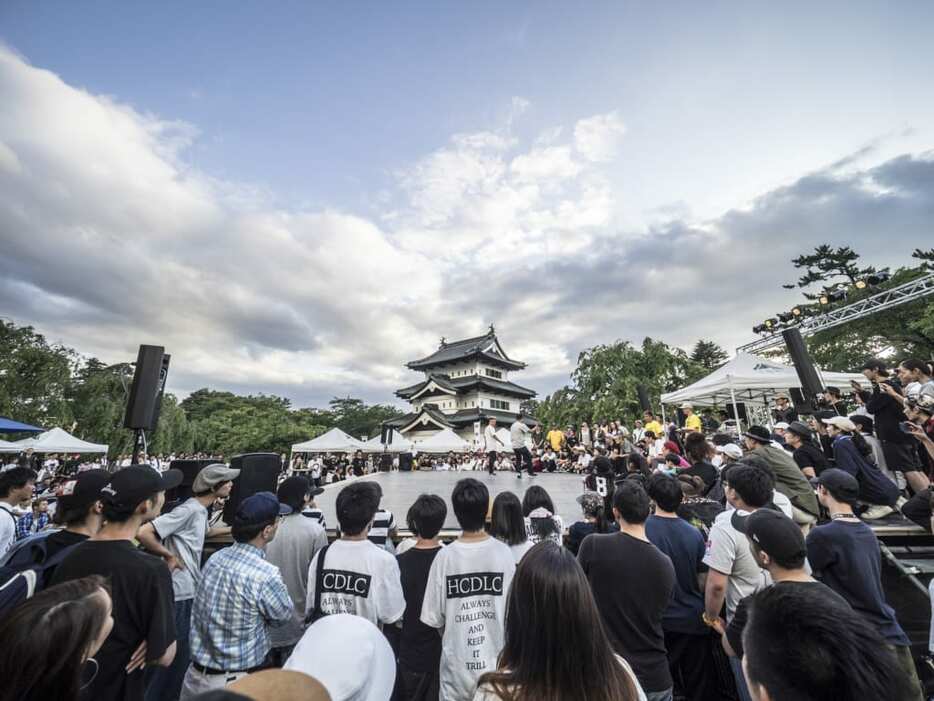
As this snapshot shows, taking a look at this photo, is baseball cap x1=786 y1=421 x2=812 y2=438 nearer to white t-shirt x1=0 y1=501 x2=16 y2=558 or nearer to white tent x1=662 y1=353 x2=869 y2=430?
white tent x1=662 y1=353 x2=869 y2=430

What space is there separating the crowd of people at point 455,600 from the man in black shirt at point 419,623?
1 cm

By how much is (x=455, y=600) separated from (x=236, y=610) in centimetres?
128

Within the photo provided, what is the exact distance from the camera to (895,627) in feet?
7.52

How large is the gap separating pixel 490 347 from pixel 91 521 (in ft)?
138

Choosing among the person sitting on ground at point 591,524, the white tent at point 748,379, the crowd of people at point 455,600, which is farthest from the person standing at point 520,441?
the crowd of people at point 455,600

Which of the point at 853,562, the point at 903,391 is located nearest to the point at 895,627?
the point at 853,562

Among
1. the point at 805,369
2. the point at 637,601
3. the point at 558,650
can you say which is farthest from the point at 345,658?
the point at 805,369

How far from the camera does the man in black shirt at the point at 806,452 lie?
4727mm

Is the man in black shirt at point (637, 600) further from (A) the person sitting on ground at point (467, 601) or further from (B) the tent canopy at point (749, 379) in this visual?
(B) the tent canopy at point (749, 379)

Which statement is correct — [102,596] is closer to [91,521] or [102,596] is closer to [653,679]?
[91,521]

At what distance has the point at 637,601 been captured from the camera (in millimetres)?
2186

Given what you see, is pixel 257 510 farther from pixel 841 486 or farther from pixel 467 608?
pixel 841 486

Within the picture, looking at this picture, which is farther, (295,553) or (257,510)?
(295,553)

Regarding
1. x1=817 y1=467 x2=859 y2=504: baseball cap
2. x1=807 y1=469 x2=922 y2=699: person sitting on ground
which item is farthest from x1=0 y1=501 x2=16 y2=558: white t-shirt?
x1=817 y1=467 x2=859 y2=504: baseball cap
